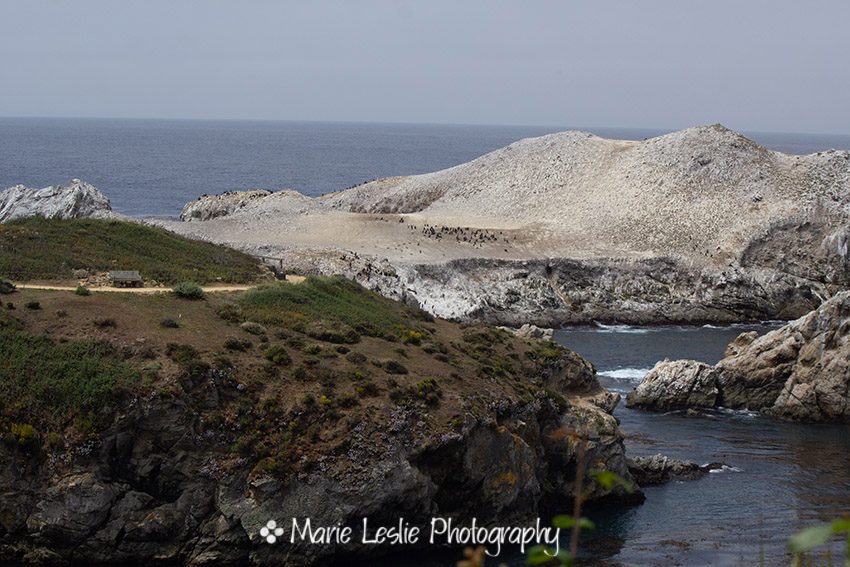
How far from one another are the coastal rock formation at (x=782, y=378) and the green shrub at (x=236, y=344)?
961 inches

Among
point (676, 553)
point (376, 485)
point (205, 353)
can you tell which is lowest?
point (676, 553)

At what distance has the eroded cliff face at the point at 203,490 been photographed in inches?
1313

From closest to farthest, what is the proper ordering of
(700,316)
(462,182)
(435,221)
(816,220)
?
(700,316), (816,220), (435,221), (462,182)

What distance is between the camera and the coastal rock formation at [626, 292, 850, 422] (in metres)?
53.9

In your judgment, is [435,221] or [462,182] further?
[462,182]

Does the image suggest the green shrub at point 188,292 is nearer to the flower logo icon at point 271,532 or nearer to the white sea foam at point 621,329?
the flower logo icon at point 271,532

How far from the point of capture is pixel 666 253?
9431 centimetres

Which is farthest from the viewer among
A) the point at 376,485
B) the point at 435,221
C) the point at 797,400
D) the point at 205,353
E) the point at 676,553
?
the point at 435,221

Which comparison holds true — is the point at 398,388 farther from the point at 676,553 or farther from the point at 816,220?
the point at 816,220

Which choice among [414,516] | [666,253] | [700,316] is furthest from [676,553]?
[666,253]

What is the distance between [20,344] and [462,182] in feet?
300

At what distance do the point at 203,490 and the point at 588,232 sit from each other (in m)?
72.3

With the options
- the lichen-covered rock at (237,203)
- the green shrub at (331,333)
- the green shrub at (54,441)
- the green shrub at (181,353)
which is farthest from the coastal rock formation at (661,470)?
the lichen-covered rock at (237,203)

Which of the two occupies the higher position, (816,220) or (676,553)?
(816,220)
